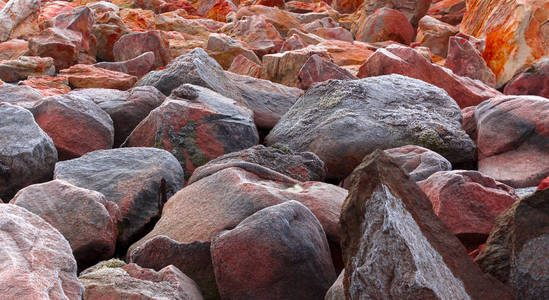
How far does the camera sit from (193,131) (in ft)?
20.2

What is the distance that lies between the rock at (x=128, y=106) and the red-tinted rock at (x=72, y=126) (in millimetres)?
414

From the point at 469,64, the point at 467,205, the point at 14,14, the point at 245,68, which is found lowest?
the point at 14,14

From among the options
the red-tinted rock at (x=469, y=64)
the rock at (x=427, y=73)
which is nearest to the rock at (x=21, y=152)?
the rock at (x=427, y=73)

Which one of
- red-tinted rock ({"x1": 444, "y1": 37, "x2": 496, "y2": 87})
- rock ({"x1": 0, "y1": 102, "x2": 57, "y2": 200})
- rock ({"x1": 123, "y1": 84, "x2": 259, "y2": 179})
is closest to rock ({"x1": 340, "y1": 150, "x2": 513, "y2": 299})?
rock ({"x1": 123, "y1": 84, "x2": 259, "y2": 179})

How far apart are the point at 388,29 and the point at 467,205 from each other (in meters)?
14.4

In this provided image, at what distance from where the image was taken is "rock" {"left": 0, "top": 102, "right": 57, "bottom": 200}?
5.36 m

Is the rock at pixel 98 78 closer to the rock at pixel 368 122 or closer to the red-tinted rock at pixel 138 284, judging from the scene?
the rock at pixel 368 122

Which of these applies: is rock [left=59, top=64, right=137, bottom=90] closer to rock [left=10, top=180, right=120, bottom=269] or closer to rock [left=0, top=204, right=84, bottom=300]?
rock [left=10, top=180, right=120, bottom=269]

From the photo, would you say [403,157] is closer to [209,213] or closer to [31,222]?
[209,213]

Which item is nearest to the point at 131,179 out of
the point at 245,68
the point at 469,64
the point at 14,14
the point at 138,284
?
the point at 138,284

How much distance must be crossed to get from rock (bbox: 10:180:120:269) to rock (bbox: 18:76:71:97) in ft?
14.8

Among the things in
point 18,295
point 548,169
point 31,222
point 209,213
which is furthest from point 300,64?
point 18,295

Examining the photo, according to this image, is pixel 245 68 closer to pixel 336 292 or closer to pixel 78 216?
pixel 78 216

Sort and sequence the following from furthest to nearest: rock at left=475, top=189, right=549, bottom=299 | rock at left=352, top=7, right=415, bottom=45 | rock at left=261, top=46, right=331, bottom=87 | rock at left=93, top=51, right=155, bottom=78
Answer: rock at left=352, top=7, right=415, bottom=45, rock at left=93, top=51, right=155, bottom=78, rock at left=261, top=46, right=331, bottom=87, rock at left=475, top=189, right=549, bottom=299
